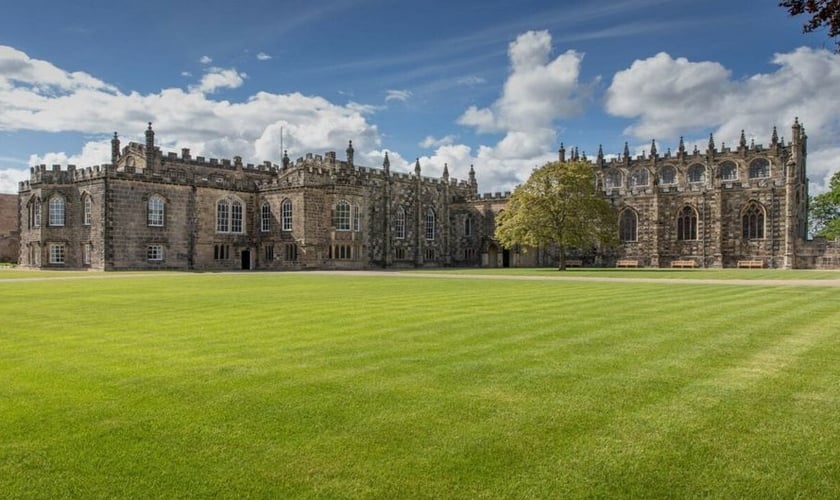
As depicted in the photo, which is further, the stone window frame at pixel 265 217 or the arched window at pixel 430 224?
the arched window at pixel 430 224

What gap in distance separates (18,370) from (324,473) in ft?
18.6

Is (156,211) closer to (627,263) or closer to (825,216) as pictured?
(627,263)

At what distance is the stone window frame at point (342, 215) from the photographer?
5409cm

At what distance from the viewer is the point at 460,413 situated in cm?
616

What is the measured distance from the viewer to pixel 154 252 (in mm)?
48406

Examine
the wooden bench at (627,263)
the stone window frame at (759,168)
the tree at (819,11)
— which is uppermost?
the stone window frame at (759,168)

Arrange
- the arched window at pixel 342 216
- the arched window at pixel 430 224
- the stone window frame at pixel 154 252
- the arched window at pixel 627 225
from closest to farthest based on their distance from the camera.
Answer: the stone window frame at pixel 154 252 < the arched window at pixel 342 216 < the arched window at pixel 627 225 < the arched window at pixel 430 224

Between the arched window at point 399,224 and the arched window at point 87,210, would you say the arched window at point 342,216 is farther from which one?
the arched window at point 87,210

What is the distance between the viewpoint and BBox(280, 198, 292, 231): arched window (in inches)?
2085

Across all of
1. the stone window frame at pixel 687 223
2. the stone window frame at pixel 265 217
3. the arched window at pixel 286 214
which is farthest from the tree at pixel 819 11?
the stone window frame at pixel 687 223

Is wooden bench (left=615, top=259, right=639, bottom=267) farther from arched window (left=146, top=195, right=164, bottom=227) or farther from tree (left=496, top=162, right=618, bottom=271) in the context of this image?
arched window (left=146, top=195, right=164, bottom=227)

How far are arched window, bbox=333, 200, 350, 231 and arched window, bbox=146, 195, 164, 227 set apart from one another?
47.1ft

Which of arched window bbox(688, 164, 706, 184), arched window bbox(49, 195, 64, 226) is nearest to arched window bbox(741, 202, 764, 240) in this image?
arched window bbox(688, 164, 706, 184)

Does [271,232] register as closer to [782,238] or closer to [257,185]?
[257,185]
